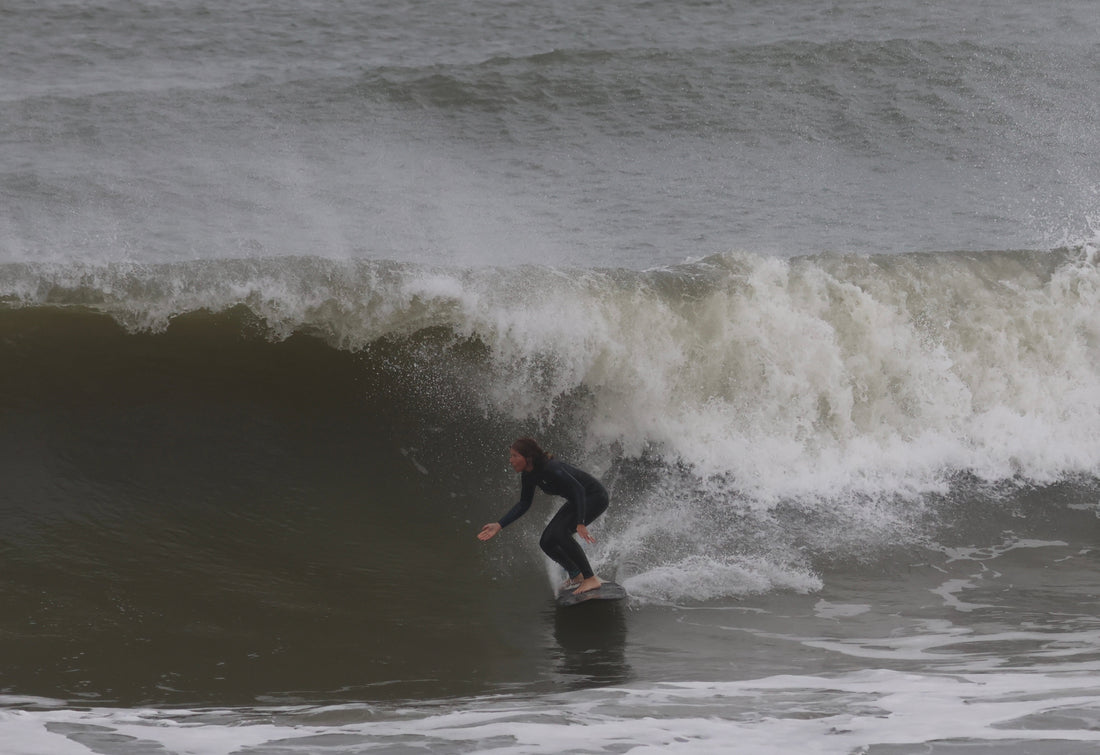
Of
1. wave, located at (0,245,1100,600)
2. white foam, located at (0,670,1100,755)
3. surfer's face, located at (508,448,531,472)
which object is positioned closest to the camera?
white foam, located at (0,670,1100,755)

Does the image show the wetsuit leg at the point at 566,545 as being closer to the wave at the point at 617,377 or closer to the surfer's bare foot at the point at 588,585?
the surfer's bare foot at the point at 588,585

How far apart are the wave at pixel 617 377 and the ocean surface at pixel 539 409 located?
3cm

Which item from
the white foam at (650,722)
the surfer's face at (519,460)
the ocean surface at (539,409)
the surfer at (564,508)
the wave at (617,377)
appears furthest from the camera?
the wave at (617,377)

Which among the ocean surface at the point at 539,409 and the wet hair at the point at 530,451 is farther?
the wet hair at the point at 530,451

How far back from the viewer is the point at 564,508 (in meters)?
8.03

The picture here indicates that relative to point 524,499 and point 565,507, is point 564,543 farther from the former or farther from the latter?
point 524,499

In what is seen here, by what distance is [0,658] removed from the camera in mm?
6727

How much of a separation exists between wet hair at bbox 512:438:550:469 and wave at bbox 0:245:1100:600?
1714mm

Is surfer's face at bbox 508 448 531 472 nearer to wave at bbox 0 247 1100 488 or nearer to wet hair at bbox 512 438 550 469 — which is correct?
wet hair at bbox 512 438 550 469

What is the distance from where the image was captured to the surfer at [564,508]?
7.80m

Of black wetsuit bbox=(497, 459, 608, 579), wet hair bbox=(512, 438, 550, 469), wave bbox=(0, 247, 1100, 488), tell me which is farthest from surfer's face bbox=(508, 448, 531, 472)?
wave bbox=(0, 247, 1100, 488)

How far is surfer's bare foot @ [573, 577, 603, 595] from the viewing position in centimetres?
789

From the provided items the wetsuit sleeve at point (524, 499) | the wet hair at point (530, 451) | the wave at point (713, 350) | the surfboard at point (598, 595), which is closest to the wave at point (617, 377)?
the wave at point (713, 350)

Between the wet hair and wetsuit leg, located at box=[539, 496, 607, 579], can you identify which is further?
wetsuit leg, located at box=[539, 496, 607, 579]
